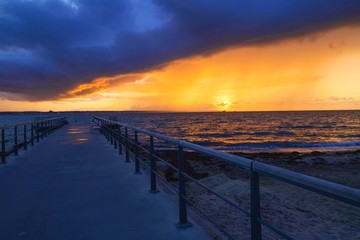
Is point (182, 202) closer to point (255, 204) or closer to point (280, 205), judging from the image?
point (255, 204)

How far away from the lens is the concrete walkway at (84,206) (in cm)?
367

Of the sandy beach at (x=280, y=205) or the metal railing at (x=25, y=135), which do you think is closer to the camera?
the sandy beach at (x=280, y=205)

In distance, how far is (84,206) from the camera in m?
4.68

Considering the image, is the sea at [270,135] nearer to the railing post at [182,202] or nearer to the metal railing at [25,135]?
the metal railing at [25,135]

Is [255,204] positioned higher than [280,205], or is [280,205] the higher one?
[255,204]

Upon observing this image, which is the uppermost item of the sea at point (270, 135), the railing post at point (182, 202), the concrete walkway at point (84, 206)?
the railing post at point (182, 202)

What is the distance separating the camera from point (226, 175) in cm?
1526

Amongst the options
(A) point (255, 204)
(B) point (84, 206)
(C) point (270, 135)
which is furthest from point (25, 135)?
(C) point (270, 135)

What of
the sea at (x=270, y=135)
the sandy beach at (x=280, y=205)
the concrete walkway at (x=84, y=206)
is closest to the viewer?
the concrete walkway at (x=84, y=206)

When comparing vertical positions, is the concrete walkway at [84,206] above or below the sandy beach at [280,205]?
above

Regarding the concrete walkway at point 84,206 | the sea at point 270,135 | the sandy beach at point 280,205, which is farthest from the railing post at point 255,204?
the sea at point 270,135

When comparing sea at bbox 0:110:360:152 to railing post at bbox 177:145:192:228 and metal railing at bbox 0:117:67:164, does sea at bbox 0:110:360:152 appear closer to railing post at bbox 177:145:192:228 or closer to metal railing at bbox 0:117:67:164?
metal railing at bbox 0:117:67:164

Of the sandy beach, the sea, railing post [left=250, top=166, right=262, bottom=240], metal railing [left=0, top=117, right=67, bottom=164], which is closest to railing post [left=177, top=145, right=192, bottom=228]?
railing post [left=250, top=166, right=262, bottom=240]

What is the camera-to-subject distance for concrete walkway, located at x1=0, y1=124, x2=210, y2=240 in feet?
12.0
